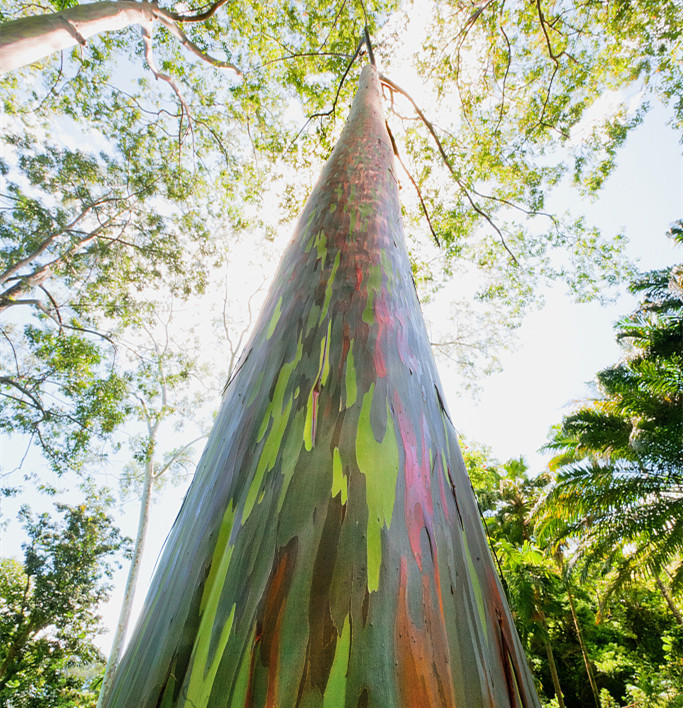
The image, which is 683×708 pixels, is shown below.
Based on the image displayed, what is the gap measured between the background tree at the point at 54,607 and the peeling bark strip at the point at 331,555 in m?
14.4

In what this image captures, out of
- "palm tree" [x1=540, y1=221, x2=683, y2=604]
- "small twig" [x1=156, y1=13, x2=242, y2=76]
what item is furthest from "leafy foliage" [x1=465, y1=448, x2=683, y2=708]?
"small twig" [x1=156, y1=13, x2=242, y2=76]

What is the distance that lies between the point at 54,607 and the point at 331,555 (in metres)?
14.9

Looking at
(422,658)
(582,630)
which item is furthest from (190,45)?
(582,630)

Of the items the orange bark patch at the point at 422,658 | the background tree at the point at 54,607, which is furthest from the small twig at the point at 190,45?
the background tree at the point at 54,607

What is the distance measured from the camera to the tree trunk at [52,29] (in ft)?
9.76

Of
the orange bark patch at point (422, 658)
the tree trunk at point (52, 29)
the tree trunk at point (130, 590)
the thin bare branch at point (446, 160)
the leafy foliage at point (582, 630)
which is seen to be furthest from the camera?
the leafy foliage at point (582, 630)

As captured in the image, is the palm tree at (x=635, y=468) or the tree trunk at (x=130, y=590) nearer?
the palm tree at (x=635, y=468)

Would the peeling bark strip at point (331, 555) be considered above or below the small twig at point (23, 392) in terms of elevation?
below

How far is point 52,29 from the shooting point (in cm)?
325

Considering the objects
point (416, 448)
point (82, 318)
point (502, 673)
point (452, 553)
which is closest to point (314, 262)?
point (416, 448)

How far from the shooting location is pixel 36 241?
8.27 m

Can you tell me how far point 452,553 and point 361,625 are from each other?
171mm

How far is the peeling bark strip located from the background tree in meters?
14.4

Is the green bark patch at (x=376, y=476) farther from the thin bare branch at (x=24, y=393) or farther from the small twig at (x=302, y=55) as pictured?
the thin bare branch at (x=24, y=393)
